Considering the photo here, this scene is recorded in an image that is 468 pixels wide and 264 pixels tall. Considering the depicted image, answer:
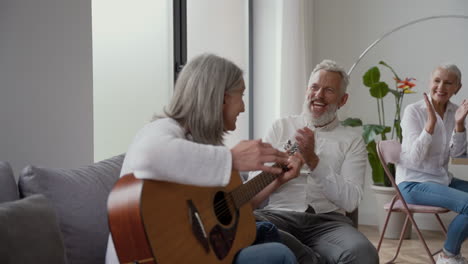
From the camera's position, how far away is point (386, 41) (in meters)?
5.57

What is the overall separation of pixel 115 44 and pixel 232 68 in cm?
193

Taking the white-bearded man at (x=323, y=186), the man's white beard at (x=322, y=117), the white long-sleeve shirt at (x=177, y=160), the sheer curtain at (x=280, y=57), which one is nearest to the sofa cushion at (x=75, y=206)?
the white long-sleeve shirt at (x=177, y=160)

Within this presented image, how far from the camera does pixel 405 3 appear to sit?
5512 millimetres

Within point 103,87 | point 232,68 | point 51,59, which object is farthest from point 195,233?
point 103,87

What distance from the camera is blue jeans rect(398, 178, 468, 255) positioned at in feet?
11.7

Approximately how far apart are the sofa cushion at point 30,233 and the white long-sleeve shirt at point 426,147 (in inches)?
104

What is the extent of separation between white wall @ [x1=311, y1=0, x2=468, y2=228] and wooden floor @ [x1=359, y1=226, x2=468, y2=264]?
28 centimetres

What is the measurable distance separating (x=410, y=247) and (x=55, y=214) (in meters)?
3.50

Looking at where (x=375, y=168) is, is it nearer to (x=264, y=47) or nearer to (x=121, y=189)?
(x=264, y=47)

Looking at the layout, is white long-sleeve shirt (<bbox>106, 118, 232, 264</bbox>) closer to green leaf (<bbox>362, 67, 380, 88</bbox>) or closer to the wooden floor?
the wooden floor

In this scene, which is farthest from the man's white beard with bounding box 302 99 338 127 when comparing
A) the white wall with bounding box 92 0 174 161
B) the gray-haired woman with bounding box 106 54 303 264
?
the white wall with bounding box 92 0 174 161

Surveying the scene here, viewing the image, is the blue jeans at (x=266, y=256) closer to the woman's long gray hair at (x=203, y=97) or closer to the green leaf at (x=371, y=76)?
the woman's long gray hair at (x=203, y=97)

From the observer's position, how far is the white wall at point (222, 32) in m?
4.55

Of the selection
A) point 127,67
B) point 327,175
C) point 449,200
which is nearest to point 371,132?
point 449,200
